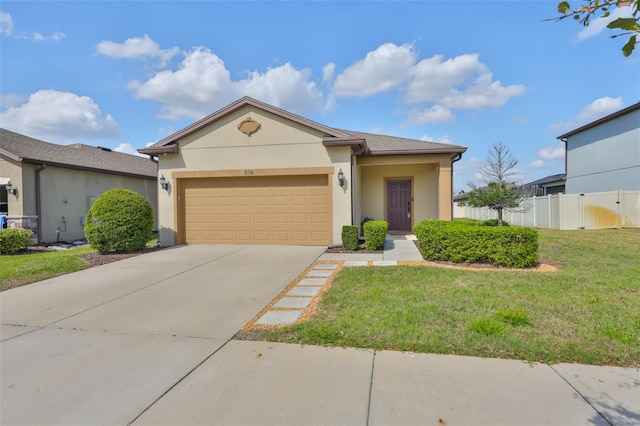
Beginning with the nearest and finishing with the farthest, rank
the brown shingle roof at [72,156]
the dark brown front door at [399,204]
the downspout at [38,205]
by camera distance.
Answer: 1. the brown shingle roof at [72,156]
2. the downspout at [38,205]
3. the dark brown front door at [399,204]

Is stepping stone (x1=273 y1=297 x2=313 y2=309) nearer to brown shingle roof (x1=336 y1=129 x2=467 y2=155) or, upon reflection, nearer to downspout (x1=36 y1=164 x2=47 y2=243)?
brown shingle roof (x1=336 y1=129 x2=467 y2=155)

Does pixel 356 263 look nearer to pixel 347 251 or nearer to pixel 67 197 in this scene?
→ pixel 347 251

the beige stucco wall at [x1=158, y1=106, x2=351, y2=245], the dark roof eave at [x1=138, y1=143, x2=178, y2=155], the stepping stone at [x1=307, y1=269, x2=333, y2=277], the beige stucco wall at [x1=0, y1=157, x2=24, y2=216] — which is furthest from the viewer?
the beige stucco wall at [x1=0, y1=157, x2=24, y2=216]

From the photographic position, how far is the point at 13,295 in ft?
18.7

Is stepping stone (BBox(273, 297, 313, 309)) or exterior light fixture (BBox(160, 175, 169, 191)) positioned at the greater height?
exterior light fixture (BBox(160, 175, 169, 191))

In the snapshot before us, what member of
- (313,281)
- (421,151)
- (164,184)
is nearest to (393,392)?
(313,281)

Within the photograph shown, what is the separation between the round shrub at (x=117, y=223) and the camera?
9.38 meters

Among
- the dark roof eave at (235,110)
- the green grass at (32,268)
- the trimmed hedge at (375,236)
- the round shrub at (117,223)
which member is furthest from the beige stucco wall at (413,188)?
the green grass at (32,268)

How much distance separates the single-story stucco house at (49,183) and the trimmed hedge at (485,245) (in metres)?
13.7

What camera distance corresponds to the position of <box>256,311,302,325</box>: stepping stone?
4.22 m

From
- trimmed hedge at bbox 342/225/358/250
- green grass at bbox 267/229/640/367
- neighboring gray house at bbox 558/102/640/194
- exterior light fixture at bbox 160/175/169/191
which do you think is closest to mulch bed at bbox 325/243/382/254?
trimmed hedge at bbox 342/225/358/250

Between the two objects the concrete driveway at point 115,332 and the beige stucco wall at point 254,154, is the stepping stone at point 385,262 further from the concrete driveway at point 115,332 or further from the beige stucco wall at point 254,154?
the beige stucco wall at point 254,154

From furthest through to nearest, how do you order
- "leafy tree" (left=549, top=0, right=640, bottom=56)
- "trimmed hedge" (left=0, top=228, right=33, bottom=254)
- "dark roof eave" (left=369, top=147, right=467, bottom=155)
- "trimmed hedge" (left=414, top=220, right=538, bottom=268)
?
"dark roof eave" (left=369, top=147, right=467, bottom=155) → "trimmed hedge" (left=0, top=228, right=33, bottom=254) → "trimmed hedge" (left=414, top=220, right=538, bottom=268) → "leafy tree" (left=549, top=0, right=640, bottom=56)

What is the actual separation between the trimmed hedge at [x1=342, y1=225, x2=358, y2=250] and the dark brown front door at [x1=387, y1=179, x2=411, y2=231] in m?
4.79
